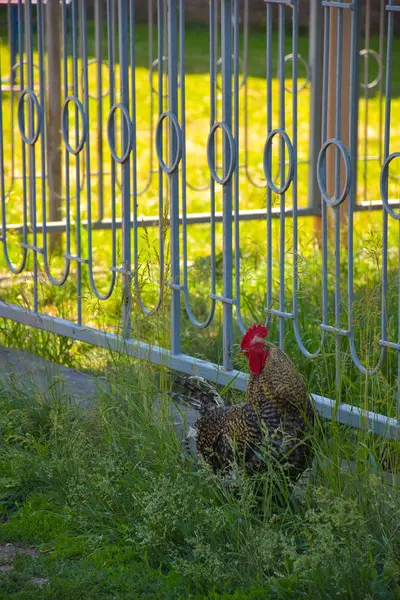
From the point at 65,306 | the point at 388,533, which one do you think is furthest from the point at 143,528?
the point at 65,306

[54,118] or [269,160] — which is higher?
[54,118]

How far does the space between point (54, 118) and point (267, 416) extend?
4.45 metres

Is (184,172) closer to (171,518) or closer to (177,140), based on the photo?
(177,140)

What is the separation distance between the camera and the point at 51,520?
4047mm

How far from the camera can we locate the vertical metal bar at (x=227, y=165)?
4.58 metres

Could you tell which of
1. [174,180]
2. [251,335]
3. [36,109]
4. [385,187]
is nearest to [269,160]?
[174,180]

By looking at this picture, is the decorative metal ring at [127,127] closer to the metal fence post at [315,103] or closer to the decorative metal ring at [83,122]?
the decorative metal ring at [83,122]

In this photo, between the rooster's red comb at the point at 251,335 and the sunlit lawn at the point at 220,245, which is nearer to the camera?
the rooster's red comb at the point at 251,335

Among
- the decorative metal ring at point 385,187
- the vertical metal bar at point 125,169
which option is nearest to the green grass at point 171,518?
the vertical metal bar at point 125,169

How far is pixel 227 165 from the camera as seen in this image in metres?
4.60

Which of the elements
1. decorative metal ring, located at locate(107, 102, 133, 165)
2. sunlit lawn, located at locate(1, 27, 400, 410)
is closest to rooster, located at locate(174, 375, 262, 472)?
sunlit lawn, located at locate(1, 27, 400, 410)

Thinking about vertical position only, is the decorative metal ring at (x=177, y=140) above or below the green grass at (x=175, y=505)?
above

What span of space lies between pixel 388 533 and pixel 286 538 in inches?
13.0

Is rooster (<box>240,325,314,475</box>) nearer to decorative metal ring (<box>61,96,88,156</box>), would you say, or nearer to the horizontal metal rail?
the horizontal metal rail
